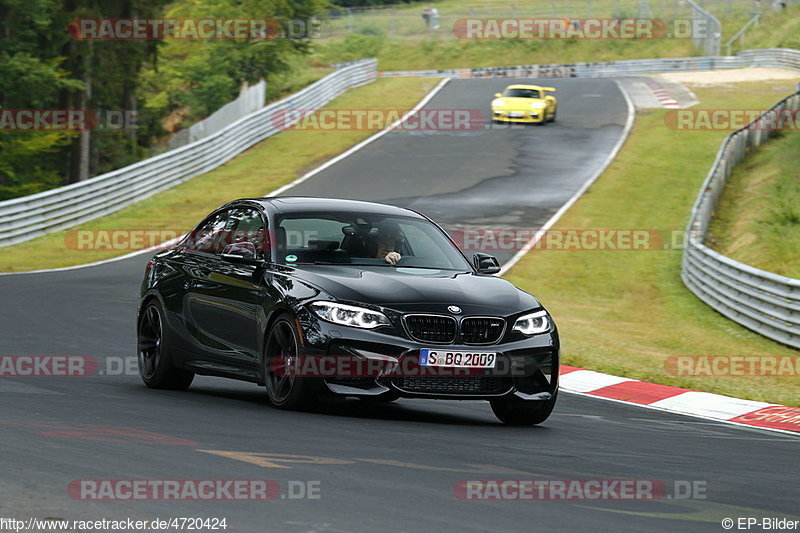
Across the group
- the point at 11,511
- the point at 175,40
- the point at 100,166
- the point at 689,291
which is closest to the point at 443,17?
the point at 175,40

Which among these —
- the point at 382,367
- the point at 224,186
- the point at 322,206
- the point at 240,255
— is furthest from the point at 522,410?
the point at 224,186

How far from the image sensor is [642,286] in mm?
24672

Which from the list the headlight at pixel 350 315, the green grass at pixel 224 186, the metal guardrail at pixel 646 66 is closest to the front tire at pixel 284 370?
the headlight at pixel 350 315

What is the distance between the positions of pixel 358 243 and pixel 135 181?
25.2 metres

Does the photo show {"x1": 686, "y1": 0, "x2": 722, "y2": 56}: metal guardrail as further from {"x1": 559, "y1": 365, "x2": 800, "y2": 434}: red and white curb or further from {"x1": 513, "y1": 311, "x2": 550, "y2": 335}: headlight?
{"x1": 513, "y1": 311, "x2": 550, "y2": 335}: headlight

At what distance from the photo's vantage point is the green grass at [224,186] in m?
27.3

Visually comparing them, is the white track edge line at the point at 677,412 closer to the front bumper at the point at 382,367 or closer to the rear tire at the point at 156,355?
the front bumper at the point at 382,367

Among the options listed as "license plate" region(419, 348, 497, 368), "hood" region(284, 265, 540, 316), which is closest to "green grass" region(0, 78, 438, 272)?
"hood" region(284, 265, 540, 316)

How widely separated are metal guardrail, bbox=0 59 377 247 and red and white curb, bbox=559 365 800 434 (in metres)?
18.1

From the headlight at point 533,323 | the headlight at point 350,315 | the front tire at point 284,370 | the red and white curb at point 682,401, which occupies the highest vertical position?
the headlight at point 350,315

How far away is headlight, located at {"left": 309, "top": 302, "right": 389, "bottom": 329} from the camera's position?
9.01m

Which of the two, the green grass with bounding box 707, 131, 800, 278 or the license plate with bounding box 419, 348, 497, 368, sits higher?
the license plate with bounding box 419, 348, 497, 368

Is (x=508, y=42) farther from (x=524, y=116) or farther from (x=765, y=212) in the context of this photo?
(x=765, y=212)

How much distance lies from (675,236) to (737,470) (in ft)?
73.0
